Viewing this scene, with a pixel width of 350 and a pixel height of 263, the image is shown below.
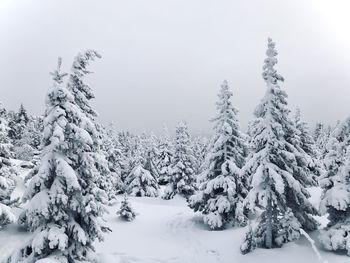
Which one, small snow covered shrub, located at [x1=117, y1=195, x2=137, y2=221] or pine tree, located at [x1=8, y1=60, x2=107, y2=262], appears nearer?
pine tree, located at [x1=8, y1=60, x2=107, y2=262]

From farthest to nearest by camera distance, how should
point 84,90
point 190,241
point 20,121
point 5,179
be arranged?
1. point 20,121
2. point 190,241
3. point 5,179
4. point 84,90

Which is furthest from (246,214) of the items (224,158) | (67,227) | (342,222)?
(67,227)

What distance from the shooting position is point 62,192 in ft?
53.0

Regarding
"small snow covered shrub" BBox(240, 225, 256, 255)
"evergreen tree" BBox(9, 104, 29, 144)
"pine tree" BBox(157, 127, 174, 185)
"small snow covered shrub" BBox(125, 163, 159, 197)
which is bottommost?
"small snow covered shrub" BBox(240, 225, 256, 255)

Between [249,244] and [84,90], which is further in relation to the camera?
[249,244]

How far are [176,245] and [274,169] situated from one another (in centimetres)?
1049

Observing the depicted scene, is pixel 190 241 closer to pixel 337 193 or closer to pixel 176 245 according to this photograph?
pixel 176 245

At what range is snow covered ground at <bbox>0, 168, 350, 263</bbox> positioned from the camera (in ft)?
71.3

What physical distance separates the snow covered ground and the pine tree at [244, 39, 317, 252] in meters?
1.23

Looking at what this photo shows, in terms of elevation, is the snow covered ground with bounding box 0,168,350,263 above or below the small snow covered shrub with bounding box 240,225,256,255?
below

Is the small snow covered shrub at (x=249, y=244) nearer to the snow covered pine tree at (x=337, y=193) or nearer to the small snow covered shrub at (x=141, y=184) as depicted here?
the snow covered pine tree at (x=337, y=193)

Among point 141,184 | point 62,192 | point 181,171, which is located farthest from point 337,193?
point 141,184

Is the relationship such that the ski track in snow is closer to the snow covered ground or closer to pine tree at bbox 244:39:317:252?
the snow covered ground

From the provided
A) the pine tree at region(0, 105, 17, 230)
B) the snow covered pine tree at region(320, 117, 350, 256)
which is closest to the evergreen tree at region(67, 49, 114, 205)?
the pine tree at region(0, 105, 17, 230)
